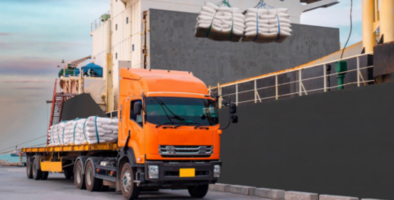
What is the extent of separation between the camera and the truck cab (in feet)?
43.8

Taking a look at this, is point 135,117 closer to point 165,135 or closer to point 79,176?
point 165,135

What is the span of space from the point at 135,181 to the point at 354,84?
24.4 ft

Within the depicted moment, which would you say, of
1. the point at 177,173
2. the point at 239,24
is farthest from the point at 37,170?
the point at 177,173

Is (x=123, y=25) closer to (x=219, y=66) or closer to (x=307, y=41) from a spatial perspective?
(x=219, y=66)

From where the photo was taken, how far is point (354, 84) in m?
15.5

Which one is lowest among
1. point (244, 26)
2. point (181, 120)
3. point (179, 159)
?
point (179, 159)

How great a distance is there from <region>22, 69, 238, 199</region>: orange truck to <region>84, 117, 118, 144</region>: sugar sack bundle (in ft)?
3.07

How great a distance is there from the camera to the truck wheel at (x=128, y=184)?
13758 millimetres

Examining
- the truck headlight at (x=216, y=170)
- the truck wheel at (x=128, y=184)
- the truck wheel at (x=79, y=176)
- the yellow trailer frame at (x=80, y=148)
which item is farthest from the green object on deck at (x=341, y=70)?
A: the truck wheel at (x=79, y=176)

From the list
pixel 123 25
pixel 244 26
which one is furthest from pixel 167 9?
pixel 244 26

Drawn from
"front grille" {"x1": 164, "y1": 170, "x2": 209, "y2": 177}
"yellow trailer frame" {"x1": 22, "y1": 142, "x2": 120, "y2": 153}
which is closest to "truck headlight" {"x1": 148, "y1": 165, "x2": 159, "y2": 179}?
"front grille" {"x1": 164, "y1": 170, "x2": 209, "y2": 177}

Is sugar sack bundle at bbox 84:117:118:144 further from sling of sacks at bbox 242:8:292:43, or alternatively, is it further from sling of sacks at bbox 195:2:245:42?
sling of sacks at bbox 242:8:292:43

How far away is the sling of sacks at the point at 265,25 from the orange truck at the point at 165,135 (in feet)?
15.6

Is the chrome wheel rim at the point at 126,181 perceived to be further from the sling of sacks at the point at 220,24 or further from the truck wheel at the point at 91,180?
A: the sling of sacks at the point at 220,24
